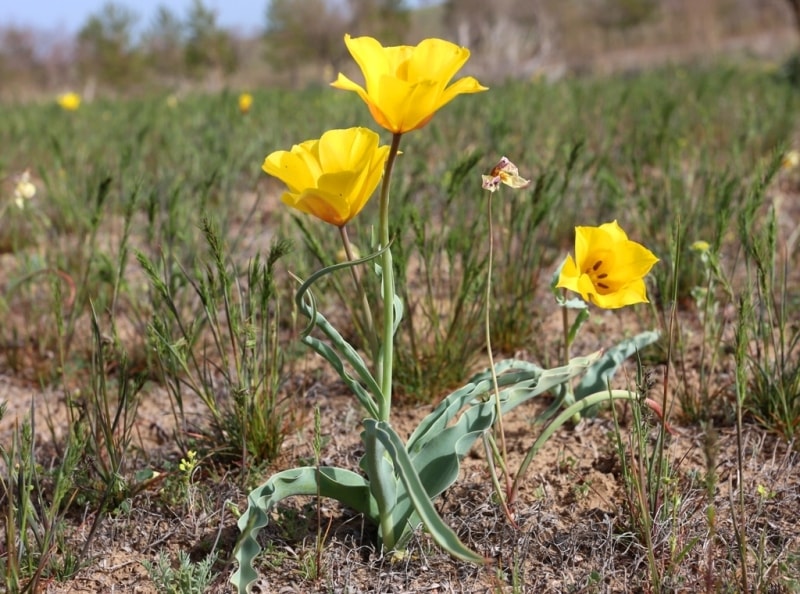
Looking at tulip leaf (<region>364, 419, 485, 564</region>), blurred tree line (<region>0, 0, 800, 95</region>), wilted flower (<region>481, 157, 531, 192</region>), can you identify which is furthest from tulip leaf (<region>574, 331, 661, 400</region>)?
blurred tree line (<region>0, 0, 800, 95</region>)

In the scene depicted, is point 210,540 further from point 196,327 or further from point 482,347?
point 482,347

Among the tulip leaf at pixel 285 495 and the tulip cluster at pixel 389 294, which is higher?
the tulip cluster at pixel 389 294

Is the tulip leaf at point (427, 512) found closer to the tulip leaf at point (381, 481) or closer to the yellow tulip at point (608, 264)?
the tulip leaf at point (381, 481)

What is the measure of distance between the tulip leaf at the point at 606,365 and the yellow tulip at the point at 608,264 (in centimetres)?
26

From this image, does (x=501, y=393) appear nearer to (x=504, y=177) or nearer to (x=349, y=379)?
(x=349, y=379)

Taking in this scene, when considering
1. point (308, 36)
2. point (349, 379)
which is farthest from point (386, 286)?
point (308, 36)

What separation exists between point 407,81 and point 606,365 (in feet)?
2.85

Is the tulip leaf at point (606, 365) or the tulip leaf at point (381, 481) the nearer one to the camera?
the tulip leaf at point (381, 481)

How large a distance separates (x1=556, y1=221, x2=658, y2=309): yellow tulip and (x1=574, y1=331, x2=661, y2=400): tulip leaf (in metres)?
0.26

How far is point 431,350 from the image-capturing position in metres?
2.01

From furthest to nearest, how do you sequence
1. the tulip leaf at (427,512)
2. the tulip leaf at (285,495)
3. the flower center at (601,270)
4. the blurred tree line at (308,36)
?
the blurred tree line at (308,36) → the flower center at (601,270) → the tulip leaf at (285,495) → the tulip leaf at (427,512)

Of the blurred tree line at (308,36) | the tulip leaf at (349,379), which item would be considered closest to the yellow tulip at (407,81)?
the tulip leaf at (349,379)

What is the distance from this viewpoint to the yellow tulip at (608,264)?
53.6 inches

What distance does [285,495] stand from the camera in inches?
49.2
